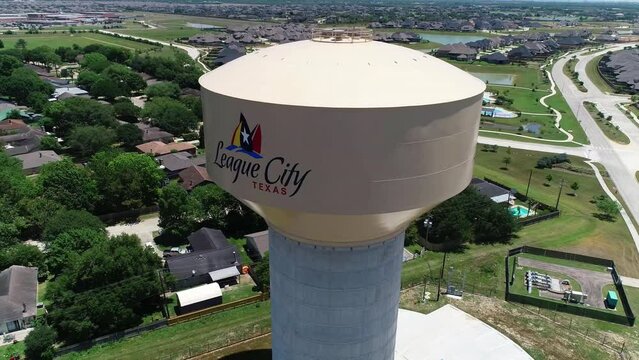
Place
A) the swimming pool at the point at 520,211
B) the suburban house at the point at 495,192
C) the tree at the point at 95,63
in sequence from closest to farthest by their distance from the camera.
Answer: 1. the swimming pool at the point at 520,211
2. the suburban house at the point at 495,192
3. the tree at the point at 95,63

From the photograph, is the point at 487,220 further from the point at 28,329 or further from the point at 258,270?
the point at 28,329

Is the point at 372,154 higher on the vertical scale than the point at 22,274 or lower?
higher

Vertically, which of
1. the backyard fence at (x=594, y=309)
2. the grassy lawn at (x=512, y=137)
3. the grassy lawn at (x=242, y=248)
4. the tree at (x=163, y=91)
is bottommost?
the grassy lawn at (x=242, y=248)

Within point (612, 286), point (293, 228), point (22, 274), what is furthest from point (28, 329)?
point (612, 286)

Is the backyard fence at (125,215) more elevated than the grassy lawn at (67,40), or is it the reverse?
the grassy lawn at (67,40)

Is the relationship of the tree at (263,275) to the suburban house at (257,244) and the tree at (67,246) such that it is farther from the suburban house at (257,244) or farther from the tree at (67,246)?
the tree at (67,246)

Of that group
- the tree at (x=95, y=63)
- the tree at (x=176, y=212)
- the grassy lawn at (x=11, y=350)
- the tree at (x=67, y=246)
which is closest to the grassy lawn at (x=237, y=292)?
the tree at (x=176, y=212)

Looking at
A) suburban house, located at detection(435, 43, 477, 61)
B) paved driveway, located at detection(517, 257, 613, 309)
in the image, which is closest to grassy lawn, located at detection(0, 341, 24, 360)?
paved driveway, located at detection(517, 257, 613, 309)
